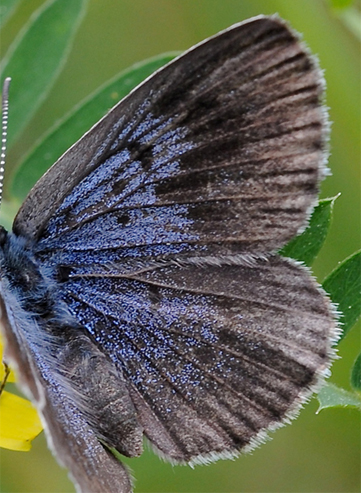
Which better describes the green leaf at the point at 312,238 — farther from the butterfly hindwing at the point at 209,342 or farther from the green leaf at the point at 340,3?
the green leaf at the point at 340,3

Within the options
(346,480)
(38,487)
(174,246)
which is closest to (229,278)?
(174,246)

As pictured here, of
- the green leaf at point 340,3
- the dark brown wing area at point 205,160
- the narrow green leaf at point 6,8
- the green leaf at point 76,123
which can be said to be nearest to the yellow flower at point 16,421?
the dark brown wing area at point 205,160

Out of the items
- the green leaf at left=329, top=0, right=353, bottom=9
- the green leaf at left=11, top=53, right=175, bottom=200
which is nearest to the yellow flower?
the green leaf at left=11, top=53, right=175, bottom=200

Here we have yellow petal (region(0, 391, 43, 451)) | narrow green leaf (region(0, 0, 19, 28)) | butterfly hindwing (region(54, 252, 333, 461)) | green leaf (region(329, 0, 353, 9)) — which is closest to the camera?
A: butterfly hindwing (region(54, 252, 333, 461))

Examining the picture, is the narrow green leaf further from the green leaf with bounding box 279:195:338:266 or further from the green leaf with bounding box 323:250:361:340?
the green leaf with bounding box 323:250:361:340

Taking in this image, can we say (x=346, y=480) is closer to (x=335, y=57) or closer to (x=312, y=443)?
(x=312, y=443)

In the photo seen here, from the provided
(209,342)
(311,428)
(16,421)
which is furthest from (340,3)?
(16,421)
